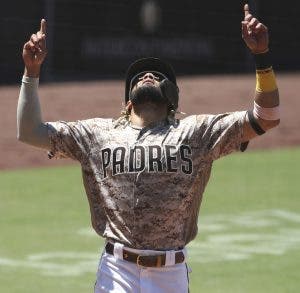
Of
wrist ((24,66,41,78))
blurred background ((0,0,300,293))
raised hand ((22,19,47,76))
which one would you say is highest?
raised hand ((22,19,47,76))

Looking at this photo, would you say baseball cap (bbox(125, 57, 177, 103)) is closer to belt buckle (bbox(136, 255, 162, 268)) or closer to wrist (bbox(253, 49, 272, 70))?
wrist (bbox(253, 49, 272, 70))

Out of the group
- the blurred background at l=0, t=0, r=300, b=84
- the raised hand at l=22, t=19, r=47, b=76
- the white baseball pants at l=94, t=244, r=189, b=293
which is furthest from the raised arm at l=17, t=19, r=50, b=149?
the blurred background at l=0, t=0, r=300, b=84

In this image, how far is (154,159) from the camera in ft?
17.1

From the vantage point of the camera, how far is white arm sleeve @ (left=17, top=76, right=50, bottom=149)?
5277 mm

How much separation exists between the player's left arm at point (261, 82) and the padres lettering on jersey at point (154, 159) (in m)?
0.38

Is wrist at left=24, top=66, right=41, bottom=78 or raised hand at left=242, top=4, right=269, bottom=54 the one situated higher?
raised hand at left=242, top=4, right=269, bottom=54

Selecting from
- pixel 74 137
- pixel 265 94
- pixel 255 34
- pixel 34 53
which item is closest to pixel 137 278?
pixel 74 137

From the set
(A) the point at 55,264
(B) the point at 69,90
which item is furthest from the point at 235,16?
(A) the point at 55,264

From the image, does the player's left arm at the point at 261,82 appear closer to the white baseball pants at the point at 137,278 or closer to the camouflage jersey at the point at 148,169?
the camouflage jersey at the point at 148,169

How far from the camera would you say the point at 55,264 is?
926 cm

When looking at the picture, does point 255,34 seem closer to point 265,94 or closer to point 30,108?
point 265,94

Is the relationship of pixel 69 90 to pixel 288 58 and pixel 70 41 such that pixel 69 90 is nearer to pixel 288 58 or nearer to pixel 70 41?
pixel 70 41

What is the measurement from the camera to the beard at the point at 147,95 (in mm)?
5316

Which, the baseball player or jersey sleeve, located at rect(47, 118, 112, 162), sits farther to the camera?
jersey sleeve, located at rect(47, 118, 112, 162)
